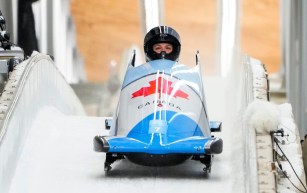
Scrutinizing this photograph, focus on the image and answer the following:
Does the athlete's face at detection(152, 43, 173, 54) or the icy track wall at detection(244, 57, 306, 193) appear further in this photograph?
the athlete's face at detection(152, 43, 173, 54)

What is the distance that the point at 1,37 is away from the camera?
20.8 feet

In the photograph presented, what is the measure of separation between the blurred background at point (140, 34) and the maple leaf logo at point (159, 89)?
16.9 ft

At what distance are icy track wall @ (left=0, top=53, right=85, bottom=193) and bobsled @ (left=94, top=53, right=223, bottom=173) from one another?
1.68ft

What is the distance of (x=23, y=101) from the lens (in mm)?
5270

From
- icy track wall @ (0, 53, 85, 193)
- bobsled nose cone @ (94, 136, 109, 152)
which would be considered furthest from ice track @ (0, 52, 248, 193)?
bobsled nose cone @ (94, 136, 109, 152)

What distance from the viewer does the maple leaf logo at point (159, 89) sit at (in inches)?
194

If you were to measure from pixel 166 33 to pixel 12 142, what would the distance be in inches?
54.7

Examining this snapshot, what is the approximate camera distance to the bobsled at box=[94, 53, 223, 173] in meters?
4.36

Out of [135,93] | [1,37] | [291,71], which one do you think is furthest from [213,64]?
[135,93]

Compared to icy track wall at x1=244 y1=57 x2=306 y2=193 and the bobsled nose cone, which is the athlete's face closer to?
icy track wall at x1=244 y1=57 x2=306 y2=193

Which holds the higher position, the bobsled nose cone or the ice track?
the bobsled nose cone

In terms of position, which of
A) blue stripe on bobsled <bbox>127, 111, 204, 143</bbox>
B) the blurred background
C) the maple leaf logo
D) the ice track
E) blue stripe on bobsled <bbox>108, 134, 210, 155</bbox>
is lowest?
the ice track

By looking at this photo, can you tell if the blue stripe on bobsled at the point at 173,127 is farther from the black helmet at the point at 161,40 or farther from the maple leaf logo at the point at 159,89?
the black helmet at the point at 161,40

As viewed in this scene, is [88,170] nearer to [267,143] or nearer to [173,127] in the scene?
[173,127]
